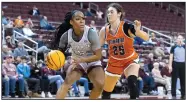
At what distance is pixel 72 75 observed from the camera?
23.7 feet

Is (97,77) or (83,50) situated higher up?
(83,50)

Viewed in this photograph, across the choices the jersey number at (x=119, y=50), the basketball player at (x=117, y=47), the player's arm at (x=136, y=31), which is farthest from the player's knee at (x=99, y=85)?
the player's arm at (x=136, y=31)

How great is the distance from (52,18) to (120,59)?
1204cm

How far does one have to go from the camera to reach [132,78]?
7.44 meters

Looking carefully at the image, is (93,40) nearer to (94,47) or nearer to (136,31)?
(94,47)

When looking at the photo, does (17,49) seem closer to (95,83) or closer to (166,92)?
(166,92)

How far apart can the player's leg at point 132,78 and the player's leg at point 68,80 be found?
876 millimetres

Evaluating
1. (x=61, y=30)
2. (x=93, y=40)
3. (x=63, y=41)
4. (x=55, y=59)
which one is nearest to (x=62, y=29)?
(x=61, y=30)

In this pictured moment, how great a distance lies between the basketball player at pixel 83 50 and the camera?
24.0 feet

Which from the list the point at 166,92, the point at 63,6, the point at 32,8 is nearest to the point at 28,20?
the point at 32,8

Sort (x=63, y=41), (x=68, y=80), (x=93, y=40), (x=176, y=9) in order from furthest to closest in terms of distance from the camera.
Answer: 1. (x=176, y=9)
2. (x=63, y=41)
3. (x=93, y=40)
4. (x=68, y=80)

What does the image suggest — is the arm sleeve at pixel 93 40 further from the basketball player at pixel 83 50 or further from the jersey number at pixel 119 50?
the jersey number at pixel 119 50

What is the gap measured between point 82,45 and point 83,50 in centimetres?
10

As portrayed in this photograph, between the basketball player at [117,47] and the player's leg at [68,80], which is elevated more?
the basketball player at [117,47]
